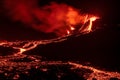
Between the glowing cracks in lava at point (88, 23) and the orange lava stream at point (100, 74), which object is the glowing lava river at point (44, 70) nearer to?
the orange lava stream at point (100, 74)

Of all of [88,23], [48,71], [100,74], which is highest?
[88,23]

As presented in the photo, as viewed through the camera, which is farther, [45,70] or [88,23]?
[88,23]

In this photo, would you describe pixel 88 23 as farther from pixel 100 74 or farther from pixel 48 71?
pixel 48 71

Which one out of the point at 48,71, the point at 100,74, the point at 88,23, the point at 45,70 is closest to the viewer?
the point at 48,71

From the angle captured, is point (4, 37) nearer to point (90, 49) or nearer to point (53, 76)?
point (90, 49)

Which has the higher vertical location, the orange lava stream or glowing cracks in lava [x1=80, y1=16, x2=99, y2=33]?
glowing cracks in lava [x1=80, y1=16, x2=99, y2=33]

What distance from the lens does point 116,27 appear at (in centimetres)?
2711

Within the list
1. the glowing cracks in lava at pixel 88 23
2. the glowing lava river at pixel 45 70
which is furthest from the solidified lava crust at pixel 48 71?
the glowing cracks in lava at pixel 88 23

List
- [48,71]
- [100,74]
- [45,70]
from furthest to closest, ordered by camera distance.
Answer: [100,74] < [45,70] < [48,71]

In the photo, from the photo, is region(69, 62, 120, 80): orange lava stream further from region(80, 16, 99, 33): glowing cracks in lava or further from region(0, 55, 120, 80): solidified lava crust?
region(80, 16, 99, 33): glowing cracks in lava

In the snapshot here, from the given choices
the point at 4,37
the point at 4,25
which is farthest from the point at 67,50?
the point at 4,25

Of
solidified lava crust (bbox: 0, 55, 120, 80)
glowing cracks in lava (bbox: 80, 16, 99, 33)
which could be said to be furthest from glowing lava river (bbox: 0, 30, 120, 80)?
glowing cracks in lava (bbox: 80, 16, 99, 33)

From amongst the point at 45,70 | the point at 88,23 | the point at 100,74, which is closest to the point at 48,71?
the point at 45,70

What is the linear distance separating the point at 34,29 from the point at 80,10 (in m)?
5.95
